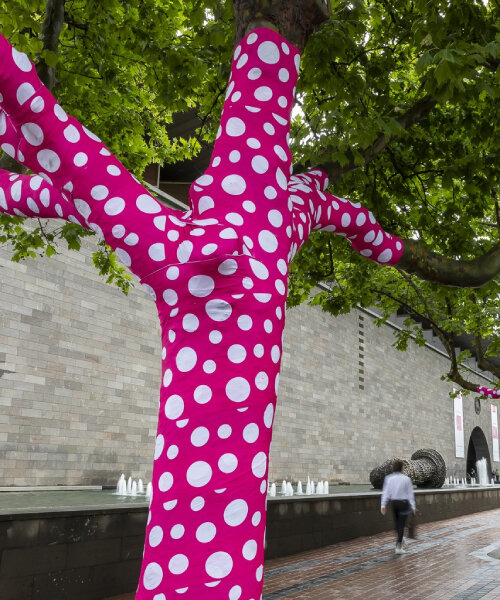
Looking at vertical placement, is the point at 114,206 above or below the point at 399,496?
above

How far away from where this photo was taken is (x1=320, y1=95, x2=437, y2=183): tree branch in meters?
4.37

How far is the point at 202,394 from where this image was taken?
7.61ft

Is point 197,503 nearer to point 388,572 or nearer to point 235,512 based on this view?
point 235,512

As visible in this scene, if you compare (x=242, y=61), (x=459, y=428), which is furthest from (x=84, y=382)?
(x=459, y=428)

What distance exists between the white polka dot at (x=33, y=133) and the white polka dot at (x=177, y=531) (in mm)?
1528

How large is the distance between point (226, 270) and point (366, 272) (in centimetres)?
942

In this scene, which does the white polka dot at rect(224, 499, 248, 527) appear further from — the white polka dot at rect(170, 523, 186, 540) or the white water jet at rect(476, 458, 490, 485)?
the white water jet at rect(476, 458, 490, 485)

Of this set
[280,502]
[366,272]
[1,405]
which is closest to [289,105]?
[280,502]

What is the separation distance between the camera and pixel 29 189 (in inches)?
119

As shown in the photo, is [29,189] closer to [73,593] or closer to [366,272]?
[73,593]

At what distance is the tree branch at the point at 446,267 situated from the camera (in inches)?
173

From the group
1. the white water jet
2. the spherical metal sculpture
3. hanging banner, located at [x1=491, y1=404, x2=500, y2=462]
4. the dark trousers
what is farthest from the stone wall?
hanging banner, located at [x1=491, y1=404, x2=500, y2=462]

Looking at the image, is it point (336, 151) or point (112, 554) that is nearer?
point (336, 151)

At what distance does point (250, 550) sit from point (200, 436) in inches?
18.2
